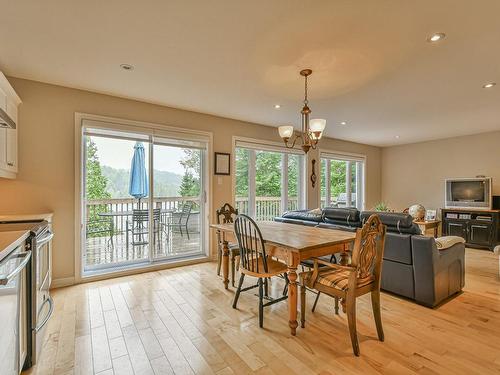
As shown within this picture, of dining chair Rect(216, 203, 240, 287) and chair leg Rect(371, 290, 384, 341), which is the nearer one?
chair leg Rect(371, 290, 384, 341)

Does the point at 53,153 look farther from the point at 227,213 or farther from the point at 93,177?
the point at 227,213

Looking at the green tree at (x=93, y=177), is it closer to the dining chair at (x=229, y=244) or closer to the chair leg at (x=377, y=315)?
the dining chair at (x=229, y=244)

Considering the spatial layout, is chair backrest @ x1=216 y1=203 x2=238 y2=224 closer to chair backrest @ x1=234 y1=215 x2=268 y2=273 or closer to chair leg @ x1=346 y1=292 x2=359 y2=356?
chair backrest @ x1=234 y1=215 x2=268 y2=273

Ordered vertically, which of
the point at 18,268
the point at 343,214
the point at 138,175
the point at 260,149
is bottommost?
the point at 18,268

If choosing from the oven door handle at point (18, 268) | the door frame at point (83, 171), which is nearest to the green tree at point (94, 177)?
the door frame at point (83, 171)

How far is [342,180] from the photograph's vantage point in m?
7.09

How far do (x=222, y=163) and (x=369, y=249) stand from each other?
121 inches

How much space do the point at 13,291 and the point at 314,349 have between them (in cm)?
200

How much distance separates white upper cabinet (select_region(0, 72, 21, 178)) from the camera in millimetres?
2534

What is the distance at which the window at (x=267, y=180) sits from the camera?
520 cm

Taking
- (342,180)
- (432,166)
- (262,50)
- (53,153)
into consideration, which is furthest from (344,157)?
(53,153)

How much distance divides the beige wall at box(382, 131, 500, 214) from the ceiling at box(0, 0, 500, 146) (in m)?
2.38

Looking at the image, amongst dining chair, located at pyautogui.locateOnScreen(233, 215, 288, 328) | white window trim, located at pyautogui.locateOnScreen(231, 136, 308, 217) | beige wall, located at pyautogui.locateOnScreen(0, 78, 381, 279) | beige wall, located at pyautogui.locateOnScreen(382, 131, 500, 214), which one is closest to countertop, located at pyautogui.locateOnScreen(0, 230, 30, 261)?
dining chair, located at pyautogui.locateOnScreen(233, 215, 288, 328)

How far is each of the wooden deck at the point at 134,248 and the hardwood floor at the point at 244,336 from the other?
106cm
